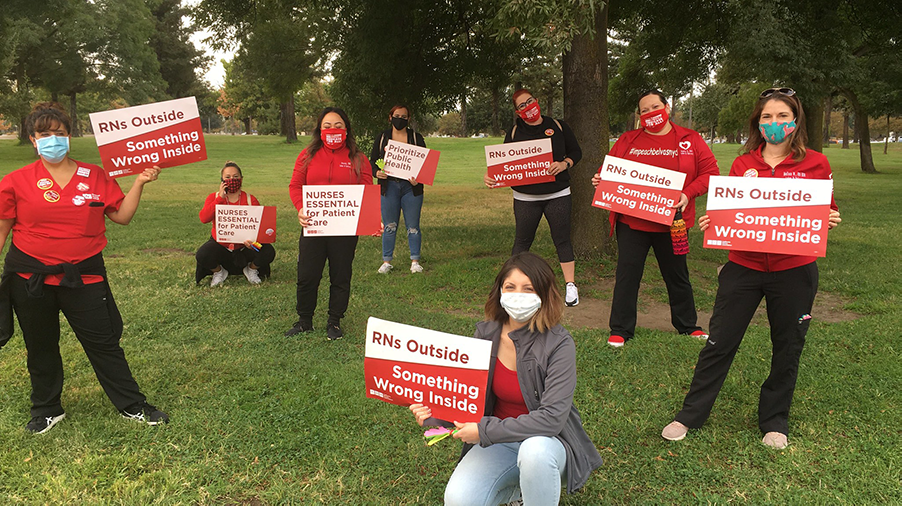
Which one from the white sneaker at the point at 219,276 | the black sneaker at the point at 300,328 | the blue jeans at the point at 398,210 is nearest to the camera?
the black sneaker at the point at 300,328

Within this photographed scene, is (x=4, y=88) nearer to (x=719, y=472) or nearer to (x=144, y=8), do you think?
(x=144, y=8)

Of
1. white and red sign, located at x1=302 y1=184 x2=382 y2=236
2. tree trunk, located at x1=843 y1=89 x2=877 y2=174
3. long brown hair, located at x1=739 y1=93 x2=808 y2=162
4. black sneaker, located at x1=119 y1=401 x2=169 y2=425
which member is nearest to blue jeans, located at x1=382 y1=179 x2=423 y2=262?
white and red sign, located at x1=302 y1=184 x2=382 y2=236

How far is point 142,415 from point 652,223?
168 inches

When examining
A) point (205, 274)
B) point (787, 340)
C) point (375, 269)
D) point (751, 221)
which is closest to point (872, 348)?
point (787, 340)


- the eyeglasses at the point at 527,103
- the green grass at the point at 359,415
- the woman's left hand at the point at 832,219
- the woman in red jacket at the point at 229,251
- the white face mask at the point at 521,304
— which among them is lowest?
the green grass at the point at 359,415

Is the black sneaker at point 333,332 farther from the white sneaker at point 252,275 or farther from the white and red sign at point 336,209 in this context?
the white sneaker at point 252,275

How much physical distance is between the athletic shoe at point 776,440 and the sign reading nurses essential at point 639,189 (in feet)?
6.11

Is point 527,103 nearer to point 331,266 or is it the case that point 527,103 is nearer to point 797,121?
point 331,266

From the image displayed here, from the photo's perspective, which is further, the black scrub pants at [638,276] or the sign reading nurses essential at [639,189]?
the black scrub pants at [638,276]

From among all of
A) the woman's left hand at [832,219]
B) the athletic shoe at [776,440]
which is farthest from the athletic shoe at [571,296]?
the woman's left hand at [832,219]

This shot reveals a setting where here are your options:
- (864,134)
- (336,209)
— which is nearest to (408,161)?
(336,209)

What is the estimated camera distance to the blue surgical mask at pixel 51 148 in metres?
3.94

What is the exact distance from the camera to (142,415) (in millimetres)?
4461

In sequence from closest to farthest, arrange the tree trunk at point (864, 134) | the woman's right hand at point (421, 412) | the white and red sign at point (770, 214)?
the woman's right hand at point (421, 412), the white and red sign at point (770, 214), the tree trunk at point (864, 134)
